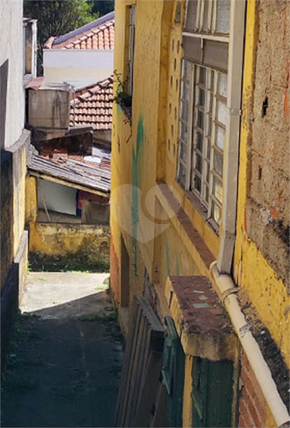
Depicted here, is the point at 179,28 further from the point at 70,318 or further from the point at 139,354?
the point at 70,318

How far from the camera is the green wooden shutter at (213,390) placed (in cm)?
416

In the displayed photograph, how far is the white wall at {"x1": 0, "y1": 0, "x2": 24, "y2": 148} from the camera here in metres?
11.6

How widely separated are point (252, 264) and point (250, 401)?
0.66 m

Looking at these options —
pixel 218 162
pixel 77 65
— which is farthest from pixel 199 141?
pixel 77 65

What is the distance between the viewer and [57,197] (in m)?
16.1

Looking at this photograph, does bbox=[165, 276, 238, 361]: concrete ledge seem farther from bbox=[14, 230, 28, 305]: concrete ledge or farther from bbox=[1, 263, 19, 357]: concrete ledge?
bbox=[14, 230, 28, 305]: concrete ledge

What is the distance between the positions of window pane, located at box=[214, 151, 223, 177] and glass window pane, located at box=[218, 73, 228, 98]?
38 cm

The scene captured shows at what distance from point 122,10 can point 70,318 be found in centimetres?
459

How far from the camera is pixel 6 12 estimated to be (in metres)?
11.8

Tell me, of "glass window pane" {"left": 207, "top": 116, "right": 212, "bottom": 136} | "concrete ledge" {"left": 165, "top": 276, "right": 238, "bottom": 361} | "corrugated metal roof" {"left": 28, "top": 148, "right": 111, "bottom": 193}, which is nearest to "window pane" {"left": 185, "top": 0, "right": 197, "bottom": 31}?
"glass window pane" {"left": 207, "top": 116, "right": 212, "bottom": 136}

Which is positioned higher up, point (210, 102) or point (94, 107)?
point (210, 102)

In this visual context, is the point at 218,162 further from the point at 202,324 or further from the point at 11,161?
the point at 11,161

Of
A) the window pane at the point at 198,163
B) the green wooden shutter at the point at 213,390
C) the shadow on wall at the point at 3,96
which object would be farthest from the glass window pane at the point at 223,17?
the shadow on wall at the point at 3,96

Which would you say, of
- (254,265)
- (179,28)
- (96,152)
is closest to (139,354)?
(179,28)
